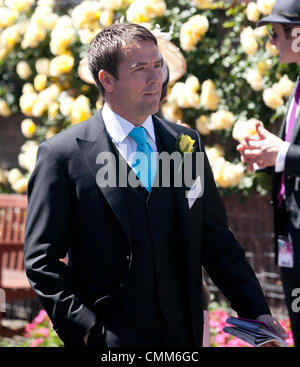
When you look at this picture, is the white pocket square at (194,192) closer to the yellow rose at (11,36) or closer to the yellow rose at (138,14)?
the yellow rose at (138,14)

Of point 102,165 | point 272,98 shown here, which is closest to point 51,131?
point 272,98

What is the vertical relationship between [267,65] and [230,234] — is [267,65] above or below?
above

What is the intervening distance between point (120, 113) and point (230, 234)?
0.58m

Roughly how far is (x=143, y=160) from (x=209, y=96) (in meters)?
2.70

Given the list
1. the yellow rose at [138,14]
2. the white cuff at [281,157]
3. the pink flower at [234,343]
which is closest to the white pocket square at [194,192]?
the white cuff at [281,157]

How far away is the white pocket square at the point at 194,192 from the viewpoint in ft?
7.72

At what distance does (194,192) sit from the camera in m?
2.38

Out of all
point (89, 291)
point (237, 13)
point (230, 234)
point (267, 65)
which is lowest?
point (89, 291)

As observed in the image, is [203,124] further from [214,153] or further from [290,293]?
[290,293]

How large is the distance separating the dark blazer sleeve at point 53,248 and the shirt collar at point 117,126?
0.24 metres

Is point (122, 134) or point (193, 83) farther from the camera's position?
point (193, 83)
